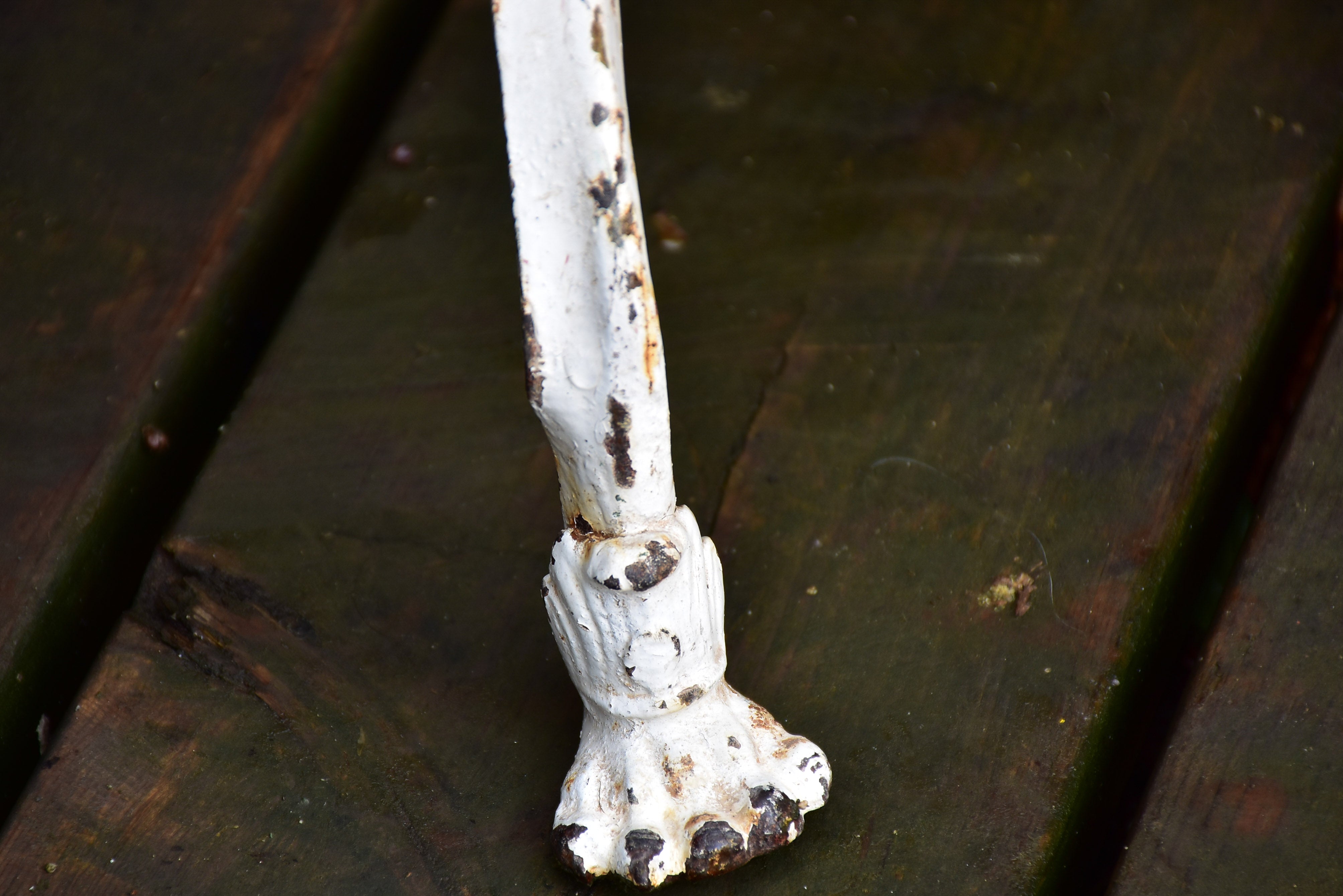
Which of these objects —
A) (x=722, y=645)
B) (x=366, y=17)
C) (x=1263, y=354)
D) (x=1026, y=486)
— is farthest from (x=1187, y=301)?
(x=366, y=17)

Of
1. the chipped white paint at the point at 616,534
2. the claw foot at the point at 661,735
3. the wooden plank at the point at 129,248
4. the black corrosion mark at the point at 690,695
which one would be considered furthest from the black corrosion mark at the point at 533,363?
the wooden plank at the point at 129,248

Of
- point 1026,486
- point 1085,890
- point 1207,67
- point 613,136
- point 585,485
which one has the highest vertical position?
point 613,136

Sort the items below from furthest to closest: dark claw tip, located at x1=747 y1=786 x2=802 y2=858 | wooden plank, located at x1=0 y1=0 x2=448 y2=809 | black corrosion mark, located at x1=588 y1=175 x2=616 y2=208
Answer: wooden plank, located at x1=0 y1=0 x2=448 y2=809 → dark claw tip, located at x1=747 y1=786 x2=802 y2=858 → black corrosion mark, located at x1=588 y1=175 x2=616 y2=208

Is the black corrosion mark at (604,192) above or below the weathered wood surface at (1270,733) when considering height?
above

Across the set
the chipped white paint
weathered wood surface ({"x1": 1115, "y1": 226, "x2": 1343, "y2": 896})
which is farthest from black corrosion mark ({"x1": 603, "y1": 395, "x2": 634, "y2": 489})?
weathered wood surface ({"x1": 1115, "y1": 226, "x2": 1343, "y2": 896})

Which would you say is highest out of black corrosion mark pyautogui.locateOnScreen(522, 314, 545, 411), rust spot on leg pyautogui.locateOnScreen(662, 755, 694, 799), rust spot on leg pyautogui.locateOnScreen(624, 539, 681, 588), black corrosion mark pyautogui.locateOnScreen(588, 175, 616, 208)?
black corrosion mark pyautogui.locateOnScreen(588, 175, 616, 208)

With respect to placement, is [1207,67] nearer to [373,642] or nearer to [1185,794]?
[1185,794]

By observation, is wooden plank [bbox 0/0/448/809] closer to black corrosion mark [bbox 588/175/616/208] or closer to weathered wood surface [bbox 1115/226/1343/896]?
black corrosion mark [bbox 588/175/616/208]

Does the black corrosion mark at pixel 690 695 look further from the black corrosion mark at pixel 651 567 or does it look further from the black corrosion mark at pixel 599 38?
the black corrosion mark at pixel 599 38
